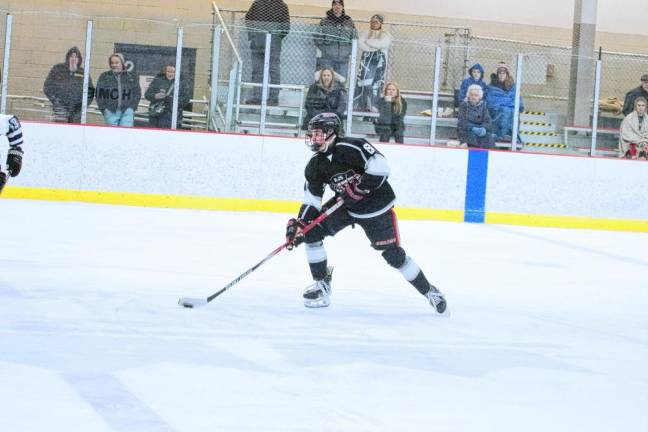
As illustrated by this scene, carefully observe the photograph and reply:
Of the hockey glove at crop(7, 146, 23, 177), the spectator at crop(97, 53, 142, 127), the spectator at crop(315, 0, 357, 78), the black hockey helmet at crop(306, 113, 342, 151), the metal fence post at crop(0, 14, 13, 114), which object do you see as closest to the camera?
the black hockey helmet at crop(306, 113, 342, 151)

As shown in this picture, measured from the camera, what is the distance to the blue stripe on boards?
10906mm

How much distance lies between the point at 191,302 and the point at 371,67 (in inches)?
244

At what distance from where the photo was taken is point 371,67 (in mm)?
10562

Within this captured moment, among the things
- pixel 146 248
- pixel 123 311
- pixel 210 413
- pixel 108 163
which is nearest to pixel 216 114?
pixel 108 163

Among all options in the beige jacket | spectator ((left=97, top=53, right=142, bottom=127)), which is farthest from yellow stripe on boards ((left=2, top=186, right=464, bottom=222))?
the beige jacket

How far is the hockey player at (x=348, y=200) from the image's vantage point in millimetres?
4910

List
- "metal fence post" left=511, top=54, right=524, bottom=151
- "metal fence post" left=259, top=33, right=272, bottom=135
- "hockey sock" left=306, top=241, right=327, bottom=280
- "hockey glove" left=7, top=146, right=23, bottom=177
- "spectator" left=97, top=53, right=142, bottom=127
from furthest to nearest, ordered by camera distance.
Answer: "metal fence post" left=511, top=54, right=524, bottom=151 < "metal fence post" left=259, top=33, right=272, bottom=135 < "spectator" left=97, top=53, right=142, bottom=127 < "hockey glove" left=7, top=146, right=23, bottom=177 < "hockey sock" left=306, top=241, right=327, bottom=280

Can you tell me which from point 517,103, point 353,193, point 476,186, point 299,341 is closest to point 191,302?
→ point 299,341

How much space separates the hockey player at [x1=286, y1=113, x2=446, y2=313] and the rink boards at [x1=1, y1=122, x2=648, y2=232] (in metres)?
5.55

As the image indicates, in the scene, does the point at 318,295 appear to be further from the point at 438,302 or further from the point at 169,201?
the point at 169,201

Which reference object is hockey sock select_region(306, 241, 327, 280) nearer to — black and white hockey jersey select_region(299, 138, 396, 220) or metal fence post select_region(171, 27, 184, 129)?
black and white hockey jersey select_region(299, 138, 396, 220)

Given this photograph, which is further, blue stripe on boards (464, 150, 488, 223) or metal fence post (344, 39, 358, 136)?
blue stripe on boards (464, 150, 488, 223)

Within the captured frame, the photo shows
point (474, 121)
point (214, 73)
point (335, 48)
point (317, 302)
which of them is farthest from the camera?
point (474, 121)

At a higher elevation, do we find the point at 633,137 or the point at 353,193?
the point at 633,137
